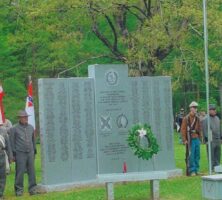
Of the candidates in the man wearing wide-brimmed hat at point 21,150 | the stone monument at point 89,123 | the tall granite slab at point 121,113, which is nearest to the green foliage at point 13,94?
the tall granite slab at point 121,113

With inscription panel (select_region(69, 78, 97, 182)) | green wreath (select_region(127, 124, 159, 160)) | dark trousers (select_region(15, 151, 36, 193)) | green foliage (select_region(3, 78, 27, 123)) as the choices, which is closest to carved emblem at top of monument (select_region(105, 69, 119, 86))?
inscription panel (select_region(69, 78, 97, 182))

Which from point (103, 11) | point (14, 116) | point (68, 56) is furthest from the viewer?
point (14, 116)

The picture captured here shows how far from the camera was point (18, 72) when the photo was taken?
40.9 metres

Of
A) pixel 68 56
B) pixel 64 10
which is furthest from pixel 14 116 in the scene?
pixel 64 10

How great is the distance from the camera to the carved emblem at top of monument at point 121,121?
18167mm

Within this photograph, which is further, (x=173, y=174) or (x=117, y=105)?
(x=173, y=174)

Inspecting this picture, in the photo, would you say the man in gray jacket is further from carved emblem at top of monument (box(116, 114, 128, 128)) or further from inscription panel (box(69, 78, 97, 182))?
inscription panel (box(69, 78, 97, 182))

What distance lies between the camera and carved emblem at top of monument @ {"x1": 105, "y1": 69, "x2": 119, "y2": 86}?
18.0 metres

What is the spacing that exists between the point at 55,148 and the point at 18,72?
24156 millimetres

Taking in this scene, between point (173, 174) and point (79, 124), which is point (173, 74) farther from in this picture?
point (79, 124)

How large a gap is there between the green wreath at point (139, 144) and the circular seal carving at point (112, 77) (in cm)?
219

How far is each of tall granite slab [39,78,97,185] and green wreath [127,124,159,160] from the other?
205cm

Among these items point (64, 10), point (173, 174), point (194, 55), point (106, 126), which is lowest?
point (173, 174)

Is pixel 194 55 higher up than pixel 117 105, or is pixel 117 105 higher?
pixel 194 55
